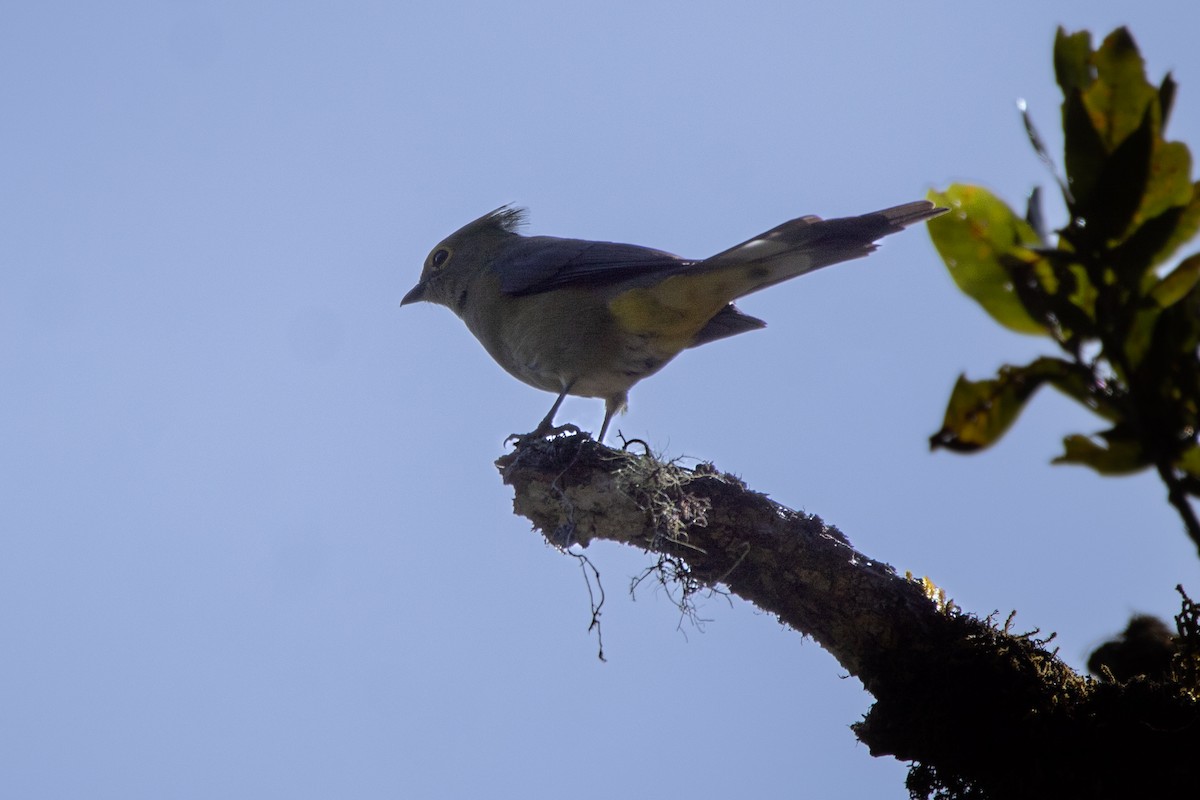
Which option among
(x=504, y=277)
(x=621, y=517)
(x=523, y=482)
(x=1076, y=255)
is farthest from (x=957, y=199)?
(x=504, y=277)

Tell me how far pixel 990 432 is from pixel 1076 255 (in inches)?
13.2

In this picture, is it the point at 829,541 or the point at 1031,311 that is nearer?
the point at 1031,311

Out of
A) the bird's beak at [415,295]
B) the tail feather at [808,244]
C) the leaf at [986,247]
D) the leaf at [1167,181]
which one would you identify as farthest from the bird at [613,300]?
the leaf at [1167,181]

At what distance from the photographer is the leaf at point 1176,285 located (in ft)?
5.61

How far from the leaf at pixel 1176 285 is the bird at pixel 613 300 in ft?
10.4

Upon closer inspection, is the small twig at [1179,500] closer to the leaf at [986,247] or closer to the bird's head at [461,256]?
the leaf at [986,247]

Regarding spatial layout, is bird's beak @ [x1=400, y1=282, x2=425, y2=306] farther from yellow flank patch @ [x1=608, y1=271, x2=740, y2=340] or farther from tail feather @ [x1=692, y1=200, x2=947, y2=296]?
tail feather @ [x1=692, y1=200, x2=947, y2=296]

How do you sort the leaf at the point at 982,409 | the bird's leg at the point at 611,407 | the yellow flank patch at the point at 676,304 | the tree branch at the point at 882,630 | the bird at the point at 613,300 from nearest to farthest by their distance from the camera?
the leaf at the point at 982,409
the tree branch at the point at 882,630
the bird at the point at 613,300
the yellow flank patch at the point at 676,304
the bird's leg at the point at 611,407

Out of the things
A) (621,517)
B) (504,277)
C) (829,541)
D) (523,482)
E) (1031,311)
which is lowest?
(1031,311)

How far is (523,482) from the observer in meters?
4.93

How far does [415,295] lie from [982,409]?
688cm

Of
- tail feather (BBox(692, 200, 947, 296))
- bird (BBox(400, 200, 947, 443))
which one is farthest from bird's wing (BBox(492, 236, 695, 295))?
tail feather (BBox(692, 200, 947, 296))

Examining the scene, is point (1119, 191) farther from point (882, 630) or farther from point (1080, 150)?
point (882, 630)

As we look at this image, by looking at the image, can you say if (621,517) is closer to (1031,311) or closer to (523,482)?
(523,482)
